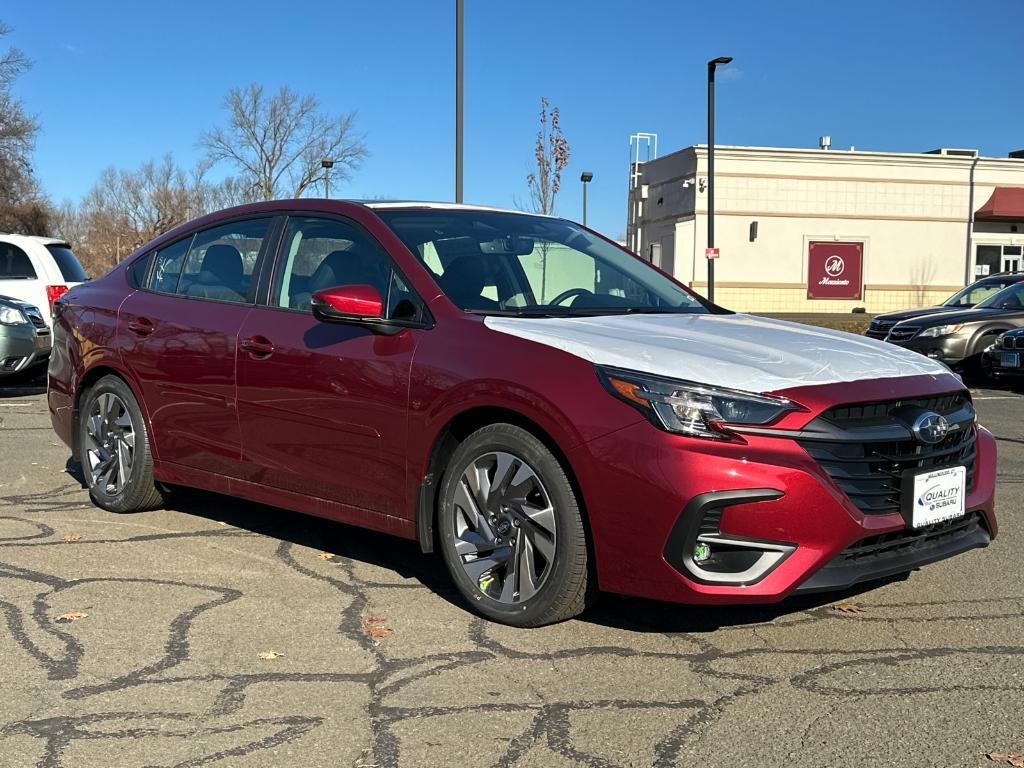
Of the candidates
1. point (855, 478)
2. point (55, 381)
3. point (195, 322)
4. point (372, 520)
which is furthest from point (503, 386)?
point (55, 381)

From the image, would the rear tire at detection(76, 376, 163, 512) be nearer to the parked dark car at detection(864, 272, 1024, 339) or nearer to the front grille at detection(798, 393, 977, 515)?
the front grille at detection(798, 393, 977, 515)

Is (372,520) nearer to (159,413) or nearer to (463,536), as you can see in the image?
(463,536)

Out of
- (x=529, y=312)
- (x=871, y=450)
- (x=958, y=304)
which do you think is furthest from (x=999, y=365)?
(x=871, y=450)

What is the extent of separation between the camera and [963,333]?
1473 centimetres

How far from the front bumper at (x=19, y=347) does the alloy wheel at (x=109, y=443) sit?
20.9ft

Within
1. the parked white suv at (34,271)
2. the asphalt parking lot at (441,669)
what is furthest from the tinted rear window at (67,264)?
the asphalt parking lot at (441,669)

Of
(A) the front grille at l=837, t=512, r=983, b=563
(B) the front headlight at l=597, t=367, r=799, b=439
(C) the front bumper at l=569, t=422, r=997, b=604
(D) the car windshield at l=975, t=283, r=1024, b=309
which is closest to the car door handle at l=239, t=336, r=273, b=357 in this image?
(C) the front bumper at l=569, t=422, r=997, b=604

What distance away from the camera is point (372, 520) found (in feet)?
15.4

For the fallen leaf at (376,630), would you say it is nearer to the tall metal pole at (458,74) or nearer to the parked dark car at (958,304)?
the parked dark car at (958,304)

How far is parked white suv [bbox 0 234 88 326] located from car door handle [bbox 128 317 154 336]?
838 cm

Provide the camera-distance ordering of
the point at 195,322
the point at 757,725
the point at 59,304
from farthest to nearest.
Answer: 1. the point at 59,304
2. the point at 195,322
3. the point at 757,725

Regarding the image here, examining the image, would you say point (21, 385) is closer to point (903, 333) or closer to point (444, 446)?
point (444, 446)

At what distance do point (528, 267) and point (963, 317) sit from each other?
11435 millimetres

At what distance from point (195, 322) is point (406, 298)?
137 cm
